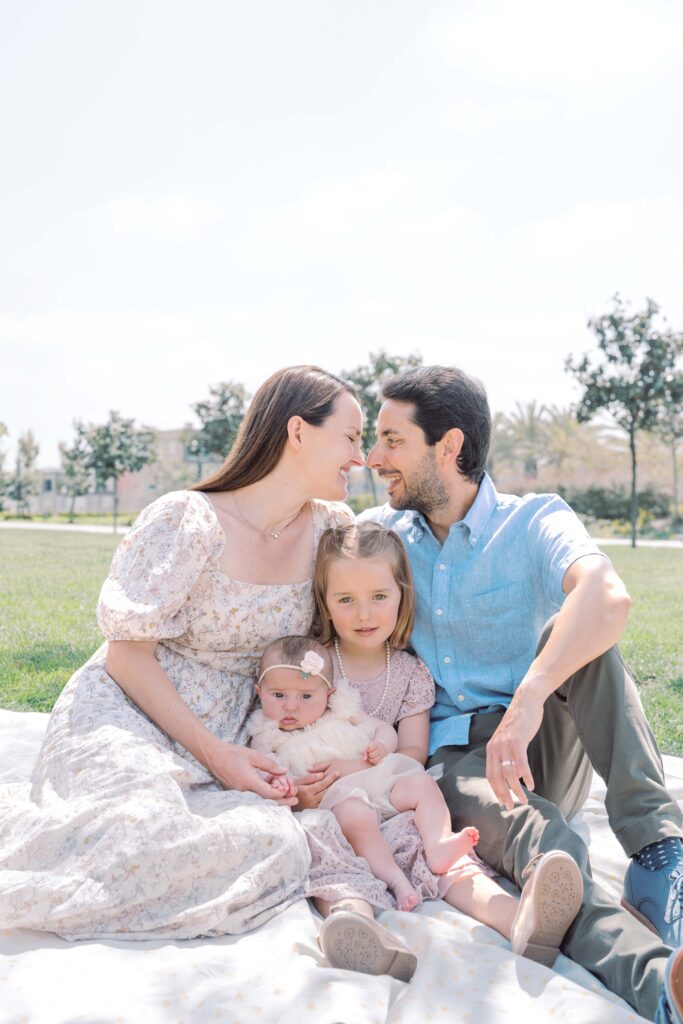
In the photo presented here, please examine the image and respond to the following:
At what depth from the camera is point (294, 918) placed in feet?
7.65

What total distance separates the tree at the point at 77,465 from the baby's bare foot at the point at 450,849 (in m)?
31.5

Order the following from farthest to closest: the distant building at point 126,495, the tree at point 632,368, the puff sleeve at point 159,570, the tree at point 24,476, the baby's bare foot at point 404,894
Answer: the distant building at point 126,495 < the tree at point 24,476 < the tree at point 632,368 < the puff sleeve at point 159,570 < the baby's bare foot at point 404,894

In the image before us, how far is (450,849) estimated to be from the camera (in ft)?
8.51

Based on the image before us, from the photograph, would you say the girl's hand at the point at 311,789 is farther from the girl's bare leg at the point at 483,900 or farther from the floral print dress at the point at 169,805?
the girl's bare leg at the point at 483,900

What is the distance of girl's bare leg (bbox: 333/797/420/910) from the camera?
256 centimetres

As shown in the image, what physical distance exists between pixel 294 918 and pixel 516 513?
1515 millimetres

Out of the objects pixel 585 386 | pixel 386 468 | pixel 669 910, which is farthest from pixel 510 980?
pixel 585 386

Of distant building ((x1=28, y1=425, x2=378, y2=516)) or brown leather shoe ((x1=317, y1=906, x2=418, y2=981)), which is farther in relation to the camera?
distant building ((x1=28, y1=425, x2=378, y2=516))

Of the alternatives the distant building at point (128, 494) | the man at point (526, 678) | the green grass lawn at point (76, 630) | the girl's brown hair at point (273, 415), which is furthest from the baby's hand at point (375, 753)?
the distant building at point (128, 494)

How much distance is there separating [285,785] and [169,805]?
0.41 m

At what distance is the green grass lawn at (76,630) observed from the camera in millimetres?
5730

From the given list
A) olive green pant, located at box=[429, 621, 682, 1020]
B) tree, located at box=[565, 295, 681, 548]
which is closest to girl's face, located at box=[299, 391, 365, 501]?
olive green pant, located at box=[429, 621, 682, 1020]

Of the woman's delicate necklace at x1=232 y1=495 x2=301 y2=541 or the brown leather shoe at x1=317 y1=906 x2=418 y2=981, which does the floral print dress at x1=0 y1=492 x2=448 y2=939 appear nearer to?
the woman's delicate necklace at x1=232 y1=495 x2=301 y2=541

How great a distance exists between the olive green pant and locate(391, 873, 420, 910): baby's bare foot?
29 centimetres
